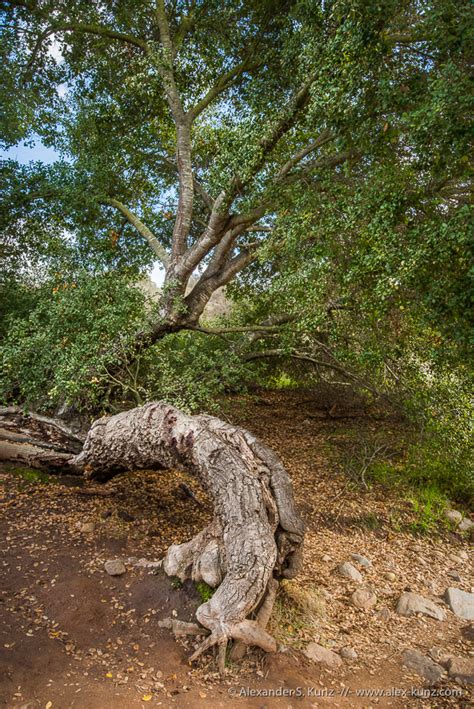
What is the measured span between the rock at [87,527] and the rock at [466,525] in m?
4.50

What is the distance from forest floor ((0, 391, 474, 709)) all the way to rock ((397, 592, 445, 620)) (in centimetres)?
6

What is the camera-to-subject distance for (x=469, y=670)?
2918 mm

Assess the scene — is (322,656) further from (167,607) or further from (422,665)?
(167,607)

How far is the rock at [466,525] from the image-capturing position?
5423 millimetres

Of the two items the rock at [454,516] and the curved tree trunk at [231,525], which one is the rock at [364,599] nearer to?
the curved tree trunk at [231,525]

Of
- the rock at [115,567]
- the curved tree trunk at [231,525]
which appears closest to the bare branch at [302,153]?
the curved tree trunk at [231,525]

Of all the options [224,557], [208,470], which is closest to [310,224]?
[208,470]

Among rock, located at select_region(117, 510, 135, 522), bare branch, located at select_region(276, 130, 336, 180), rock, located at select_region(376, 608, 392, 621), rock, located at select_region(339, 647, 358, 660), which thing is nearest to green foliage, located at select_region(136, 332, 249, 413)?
rock, located at select_region(117, 510, 135, 522)

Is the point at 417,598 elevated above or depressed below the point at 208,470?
below

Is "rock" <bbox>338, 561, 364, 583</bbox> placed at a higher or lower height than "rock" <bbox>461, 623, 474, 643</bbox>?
higher

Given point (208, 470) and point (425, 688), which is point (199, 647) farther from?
point (425, 688)

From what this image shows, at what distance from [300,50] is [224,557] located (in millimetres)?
5817

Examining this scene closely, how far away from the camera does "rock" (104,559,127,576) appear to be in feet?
11.8

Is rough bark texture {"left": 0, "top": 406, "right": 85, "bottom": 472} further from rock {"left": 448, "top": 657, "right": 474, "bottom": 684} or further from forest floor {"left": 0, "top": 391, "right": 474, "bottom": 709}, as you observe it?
rock {"left": 448, "top": 657, "right": 474, "bottom": 684}
